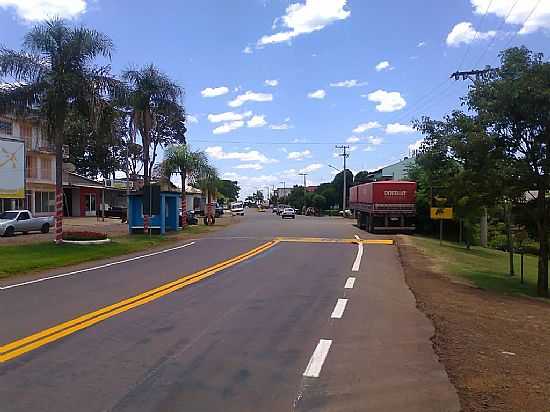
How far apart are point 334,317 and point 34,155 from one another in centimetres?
5217

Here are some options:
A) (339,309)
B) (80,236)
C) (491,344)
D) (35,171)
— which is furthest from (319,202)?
(491,344)

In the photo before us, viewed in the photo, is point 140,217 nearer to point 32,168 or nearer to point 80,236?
point 80,236

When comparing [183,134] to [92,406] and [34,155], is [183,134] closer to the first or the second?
[34,155]

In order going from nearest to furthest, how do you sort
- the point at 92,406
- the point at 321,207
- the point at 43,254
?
the point at 92,406, the point at 43,254, the point at 321,207

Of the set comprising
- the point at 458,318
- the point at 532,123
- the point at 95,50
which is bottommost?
the point at 458,318

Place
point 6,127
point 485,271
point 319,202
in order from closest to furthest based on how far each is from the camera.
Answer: point 485,271, point 6,127, point 319,202

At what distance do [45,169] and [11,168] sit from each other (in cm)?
1518

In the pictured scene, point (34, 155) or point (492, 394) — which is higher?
point (34, 155)

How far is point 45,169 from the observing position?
5812 cm

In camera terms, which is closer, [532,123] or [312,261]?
[532,123]

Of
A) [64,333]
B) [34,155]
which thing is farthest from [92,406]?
[34,155]

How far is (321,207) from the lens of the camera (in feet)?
396

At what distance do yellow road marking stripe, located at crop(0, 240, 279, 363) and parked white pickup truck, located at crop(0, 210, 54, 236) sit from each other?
855 inches

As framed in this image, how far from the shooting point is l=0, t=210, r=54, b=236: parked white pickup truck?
34.0 meters
